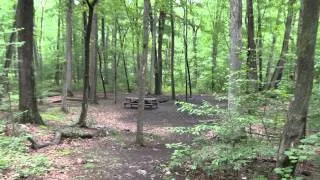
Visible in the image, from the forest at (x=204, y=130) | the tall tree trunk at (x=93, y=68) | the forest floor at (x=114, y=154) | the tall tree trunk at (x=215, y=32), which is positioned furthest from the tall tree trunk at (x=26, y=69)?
the tall tree trunk at (x=215, y=32)

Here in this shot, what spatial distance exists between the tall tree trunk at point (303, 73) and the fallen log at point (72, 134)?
6.41 m

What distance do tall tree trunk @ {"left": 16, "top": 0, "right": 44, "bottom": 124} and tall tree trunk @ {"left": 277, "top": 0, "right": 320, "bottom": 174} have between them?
8.83 metres

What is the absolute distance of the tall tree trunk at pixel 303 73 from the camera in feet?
17.8

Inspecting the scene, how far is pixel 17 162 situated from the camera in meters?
7.56

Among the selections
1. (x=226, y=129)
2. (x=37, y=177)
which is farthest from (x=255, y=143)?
(x=37, y=177)

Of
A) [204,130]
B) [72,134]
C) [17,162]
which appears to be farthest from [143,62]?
[17,162]

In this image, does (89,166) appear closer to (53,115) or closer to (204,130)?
(204,130)

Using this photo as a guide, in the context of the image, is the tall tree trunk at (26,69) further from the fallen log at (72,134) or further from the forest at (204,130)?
the fallen log at (72,134)

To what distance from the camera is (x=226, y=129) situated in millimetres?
6688

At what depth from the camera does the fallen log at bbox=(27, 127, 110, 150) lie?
948 centimetres

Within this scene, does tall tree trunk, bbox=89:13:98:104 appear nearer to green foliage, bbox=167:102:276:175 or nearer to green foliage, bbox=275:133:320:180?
green foliage, bbox=167:102:276:175

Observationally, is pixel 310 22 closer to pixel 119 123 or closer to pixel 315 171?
pixel 315 171

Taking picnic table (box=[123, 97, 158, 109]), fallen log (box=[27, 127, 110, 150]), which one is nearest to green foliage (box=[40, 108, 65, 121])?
fallen log (box=[27, 127, 110, 150])

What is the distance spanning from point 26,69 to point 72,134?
287cm
